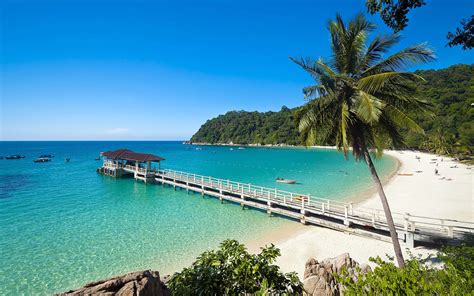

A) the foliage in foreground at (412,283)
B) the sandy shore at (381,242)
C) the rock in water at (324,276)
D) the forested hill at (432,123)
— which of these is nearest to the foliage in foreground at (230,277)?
the foliage in foreground at (412,283)

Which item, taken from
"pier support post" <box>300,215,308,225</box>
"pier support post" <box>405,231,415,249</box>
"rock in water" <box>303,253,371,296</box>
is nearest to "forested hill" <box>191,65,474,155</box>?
"rock in water" <box>303,253,371,296</box>

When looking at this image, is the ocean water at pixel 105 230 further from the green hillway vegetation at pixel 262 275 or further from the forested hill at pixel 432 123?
the forested hill at pixel 432 123

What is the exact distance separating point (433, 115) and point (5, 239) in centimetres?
2155

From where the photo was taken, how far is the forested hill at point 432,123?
48.7m

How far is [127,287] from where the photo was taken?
2.85m

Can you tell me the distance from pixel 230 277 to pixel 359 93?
6.03m

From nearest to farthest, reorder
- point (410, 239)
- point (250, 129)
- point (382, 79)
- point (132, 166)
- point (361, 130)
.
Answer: point (382, 79), point (361, 130), point (410, 239), point (132, 166), point (250, 129)

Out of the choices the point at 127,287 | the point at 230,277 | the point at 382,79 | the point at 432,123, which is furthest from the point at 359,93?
the point at 432,123

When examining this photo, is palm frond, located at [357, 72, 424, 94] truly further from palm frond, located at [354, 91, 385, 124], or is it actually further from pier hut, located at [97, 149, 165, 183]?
pier hut, located at [97, 149, 165, 183]

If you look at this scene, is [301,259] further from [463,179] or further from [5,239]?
[463,179]

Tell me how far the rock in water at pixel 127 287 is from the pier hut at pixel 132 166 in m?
28.7

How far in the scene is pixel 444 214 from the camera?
16.2m

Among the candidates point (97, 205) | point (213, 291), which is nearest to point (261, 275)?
point (213, 291)

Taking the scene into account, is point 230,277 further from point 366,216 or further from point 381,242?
point 366,216
